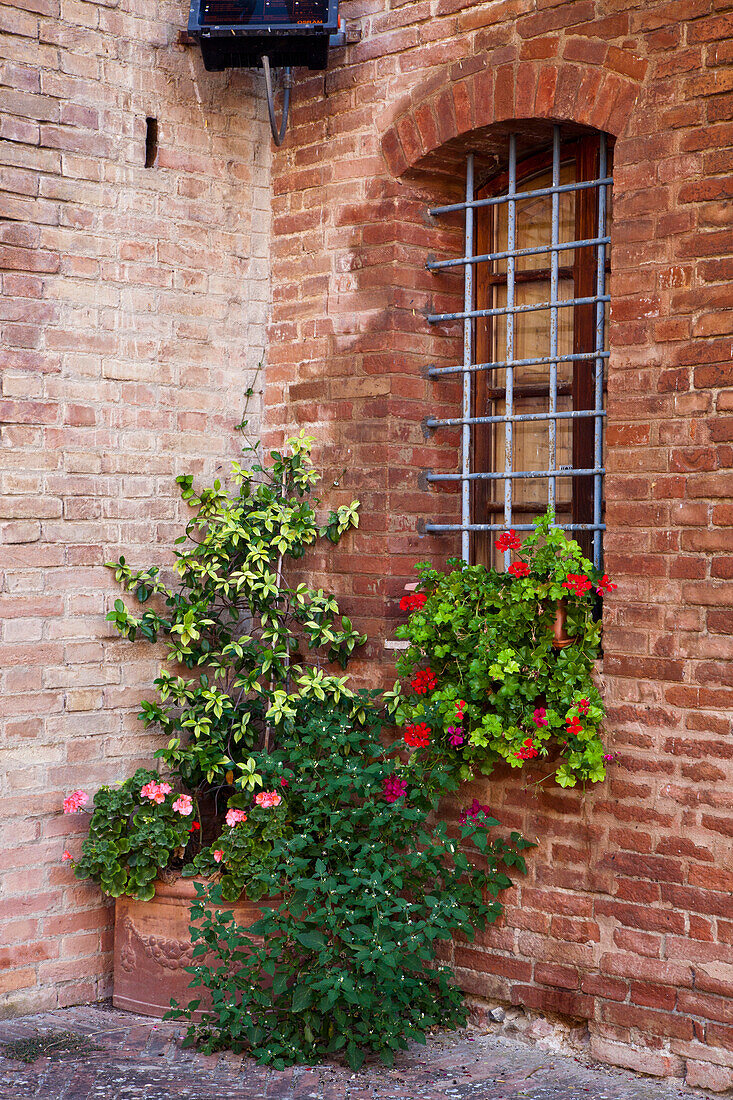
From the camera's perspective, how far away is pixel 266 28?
155 inches

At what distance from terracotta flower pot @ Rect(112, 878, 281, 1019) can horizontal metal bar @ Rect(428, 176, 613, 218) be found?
8.79 feet

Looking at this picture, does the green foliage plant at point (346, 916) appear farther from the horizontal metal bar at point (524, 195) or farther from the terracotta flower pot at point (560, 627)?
the horizontal metal bar at point (524, 195)

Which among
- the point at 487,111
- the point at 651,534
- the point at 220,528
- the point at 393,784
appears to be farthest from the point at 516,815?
the point at 487,111

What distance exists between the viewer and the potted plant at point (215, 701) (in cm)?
382

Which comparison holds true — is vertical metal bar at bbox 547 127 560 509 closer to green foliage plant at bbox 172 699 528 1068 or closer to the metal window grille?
the metal window grille

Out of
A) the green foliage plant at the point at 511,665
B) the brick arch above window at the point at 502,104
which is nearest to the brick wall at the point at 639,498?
the brick arch above window at the point at 502,104

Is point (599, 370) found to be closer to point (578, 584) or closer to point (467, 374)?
point (467, 374)

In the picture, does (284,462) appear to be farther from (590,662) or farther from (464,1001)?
(464,1001)

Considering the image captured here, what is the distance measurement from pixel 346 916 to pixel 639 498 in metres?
1.61

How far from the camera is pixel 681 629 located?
331cm

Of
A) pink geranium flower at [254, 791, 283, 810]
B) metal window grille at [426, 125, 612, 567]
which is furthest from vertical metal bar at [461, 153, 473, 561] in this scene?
pink geranium flower at [254, 791, 283, 810]

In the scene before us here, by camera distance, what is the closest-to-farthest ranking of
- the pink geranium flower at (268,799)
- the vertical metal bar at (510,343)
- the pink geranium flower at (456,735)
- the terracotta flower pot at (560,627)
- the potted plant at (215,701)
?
the terracotta flower pot at (560,627) < the pink geranium flower at (456,735) < the pink geranium flower at (268,799) < the potted plant at (215,701) < the vertical metal bar at (510,343)

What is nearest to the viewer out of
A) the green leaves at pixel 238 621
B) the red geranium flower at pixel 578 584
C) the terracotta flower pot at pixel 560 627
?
the red geranium flower at pixel 578 584

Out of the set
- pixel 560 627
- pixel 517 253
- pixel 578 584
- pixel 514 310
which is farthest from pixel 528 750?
pixel 517 253
